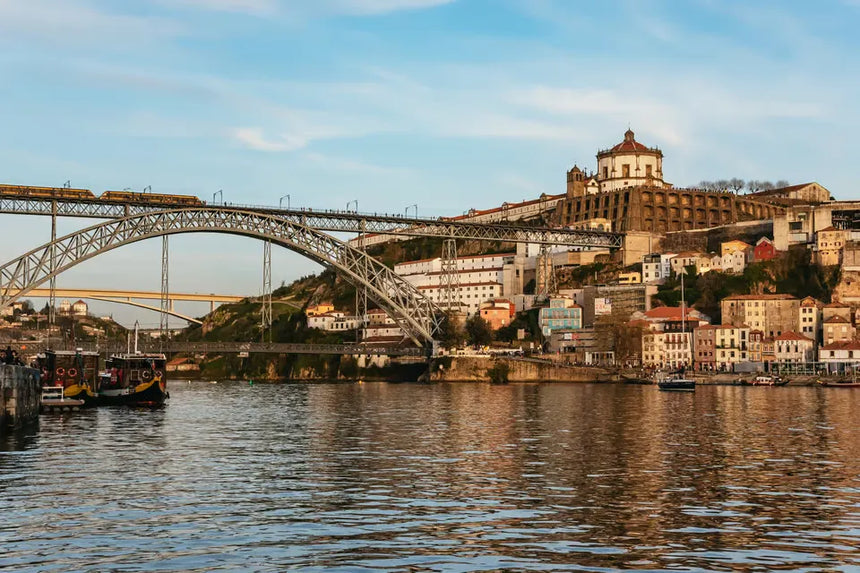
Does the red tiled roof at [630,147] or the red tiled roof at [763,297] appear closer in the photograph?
the red tiled roof at [763,297]

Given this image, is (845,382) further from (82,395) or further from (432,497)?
(432,497)

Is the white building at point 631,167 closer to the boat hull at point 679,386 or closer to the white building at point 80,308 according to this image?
the boat hull at point 679,386

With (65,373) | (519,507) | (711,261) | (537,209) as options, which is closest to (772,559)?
(519,507)

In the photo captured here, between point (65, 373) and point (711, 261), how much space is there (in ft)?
262

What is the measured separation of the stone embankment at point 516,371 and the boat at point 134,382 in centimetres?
4259

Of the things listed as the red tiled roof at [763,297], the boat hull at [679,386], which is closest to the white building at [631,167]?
the red tiled roof at [763,297]

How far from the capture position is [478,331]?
106 meters

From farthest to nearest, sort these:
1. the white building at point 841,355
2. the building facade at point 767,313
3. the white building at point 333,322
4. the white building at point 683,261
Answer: the white building at point 333,322 → the white building at point 683,261 → the building facade at point 767,313 → the white building at point 841,355

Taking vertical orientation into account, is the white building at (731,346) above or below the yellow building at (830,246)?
below

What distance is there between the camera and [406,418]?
150 feet

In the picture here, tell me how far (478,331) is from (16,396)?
7156 centimetres

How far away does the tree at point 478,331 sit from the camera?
105 metres

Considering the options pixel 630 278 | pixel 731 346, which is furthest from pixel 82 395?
pixel 630 278

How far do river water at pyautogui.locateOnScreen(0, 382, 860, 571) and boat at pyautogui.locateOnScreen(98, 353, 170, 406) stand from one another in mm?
14879
